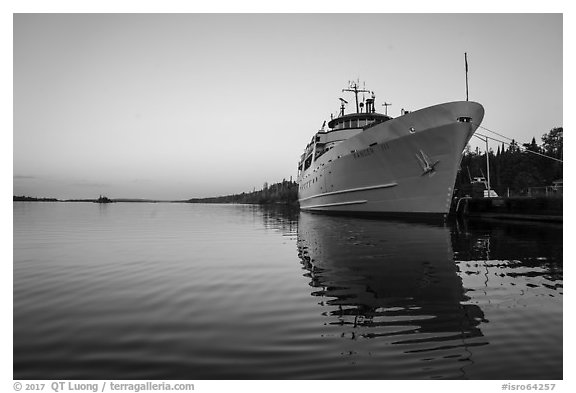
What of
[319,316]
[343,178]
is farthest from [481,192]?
[319,316]

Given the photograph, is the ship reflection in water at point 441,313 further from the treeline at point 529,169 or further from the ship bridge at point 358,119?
the treeline at point 529,169

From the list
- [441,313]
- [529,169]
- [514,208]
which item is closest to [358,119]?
[514,208]

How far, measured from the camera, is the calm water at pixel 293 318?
3.06 metres

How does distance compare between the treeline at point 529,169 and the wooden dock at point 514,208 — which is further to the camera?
the treeline at point 529,169

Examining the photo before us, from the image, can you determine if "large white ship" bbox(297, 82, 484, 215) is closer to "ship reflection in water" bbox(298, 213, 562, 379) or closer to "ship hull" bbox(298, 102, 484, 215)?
"ship hull" bbox(298, 102, 484, 215)

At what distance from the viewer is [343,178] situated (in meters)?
25.6

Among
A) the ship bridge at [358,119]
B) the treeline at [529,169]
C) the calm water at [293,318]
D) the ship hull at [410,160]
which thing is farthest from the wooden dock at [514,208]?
the treeline at [529,169]

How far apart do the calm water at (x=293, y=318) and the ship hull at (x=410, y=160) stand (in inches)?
432

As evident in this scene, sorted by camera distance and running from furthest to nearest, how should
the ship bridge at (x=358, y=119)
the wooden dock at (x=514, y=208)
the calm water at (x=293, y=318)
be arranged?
the ship bridge at (x=358, y=119), the wooden dock at (x=514, y=208), the calm water at (x=293, y=318)

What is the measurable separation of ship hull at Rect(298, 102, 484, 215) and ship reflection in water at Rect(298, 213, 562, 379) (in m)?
10.9

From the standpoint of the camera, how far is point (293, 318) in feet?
14.2

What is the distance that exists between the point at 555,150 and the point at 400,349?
68190mm

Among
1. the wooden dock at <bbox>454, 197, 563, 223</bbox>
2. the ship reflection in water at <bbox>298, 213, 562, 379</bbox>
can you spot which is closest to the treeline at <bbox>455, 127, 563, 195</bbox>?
the wooden dock at <bbox>454, 197, 563, 223</bbox>
